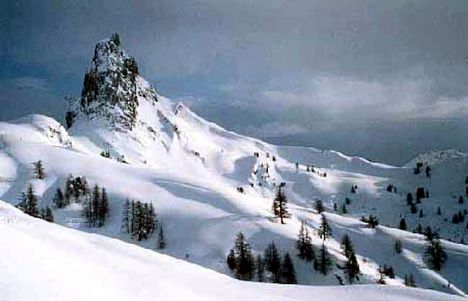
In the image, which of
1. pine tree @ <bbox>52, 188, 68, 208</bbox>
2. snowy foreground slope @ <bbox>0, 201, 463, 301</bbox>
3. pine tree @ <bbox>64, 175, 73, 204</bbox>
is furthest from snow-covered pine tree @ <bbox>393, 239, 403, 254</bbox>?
snowy foreground slope @ <bbox>0, 201, 463, 301</bbox>

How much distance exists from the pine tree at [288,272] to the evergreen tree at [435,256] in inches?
2619

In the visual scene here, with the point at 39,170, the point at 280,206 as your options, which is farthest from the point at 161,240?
the point at 39,170

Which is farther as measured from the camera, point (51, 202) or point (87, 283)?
point (51, 202)

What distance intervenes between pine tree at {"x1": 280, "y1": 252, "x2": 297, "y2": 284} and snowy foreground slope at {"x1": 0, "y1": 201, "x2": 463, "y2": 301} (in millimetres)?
79769

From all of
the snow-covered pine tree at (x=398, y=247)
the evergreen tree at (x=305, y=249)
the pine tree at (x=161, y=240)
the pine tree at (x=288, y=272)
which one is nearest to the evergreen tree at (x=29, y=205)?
the pine tree at (x=161, y=240)

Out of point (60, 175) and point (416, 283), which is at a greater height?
point (60, 175)

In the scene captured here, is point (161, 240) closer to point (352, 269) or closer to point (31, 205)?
point (31, 205)

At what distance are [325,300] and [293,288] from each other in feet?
13.8

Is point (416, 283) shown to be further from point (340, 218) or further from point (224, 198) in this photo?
point (224, 198)

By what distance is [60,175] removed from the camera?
614ft

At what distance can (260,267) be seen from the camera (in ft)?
414

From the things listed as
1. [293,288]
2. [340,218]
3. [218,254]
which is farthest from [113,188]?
[293,288]

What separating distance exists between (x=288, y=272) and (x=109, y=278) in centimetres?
9999

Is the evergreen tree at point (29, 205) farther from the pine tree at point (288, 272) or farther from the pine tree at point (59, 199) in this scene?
the pine tree at point (288, 272)
